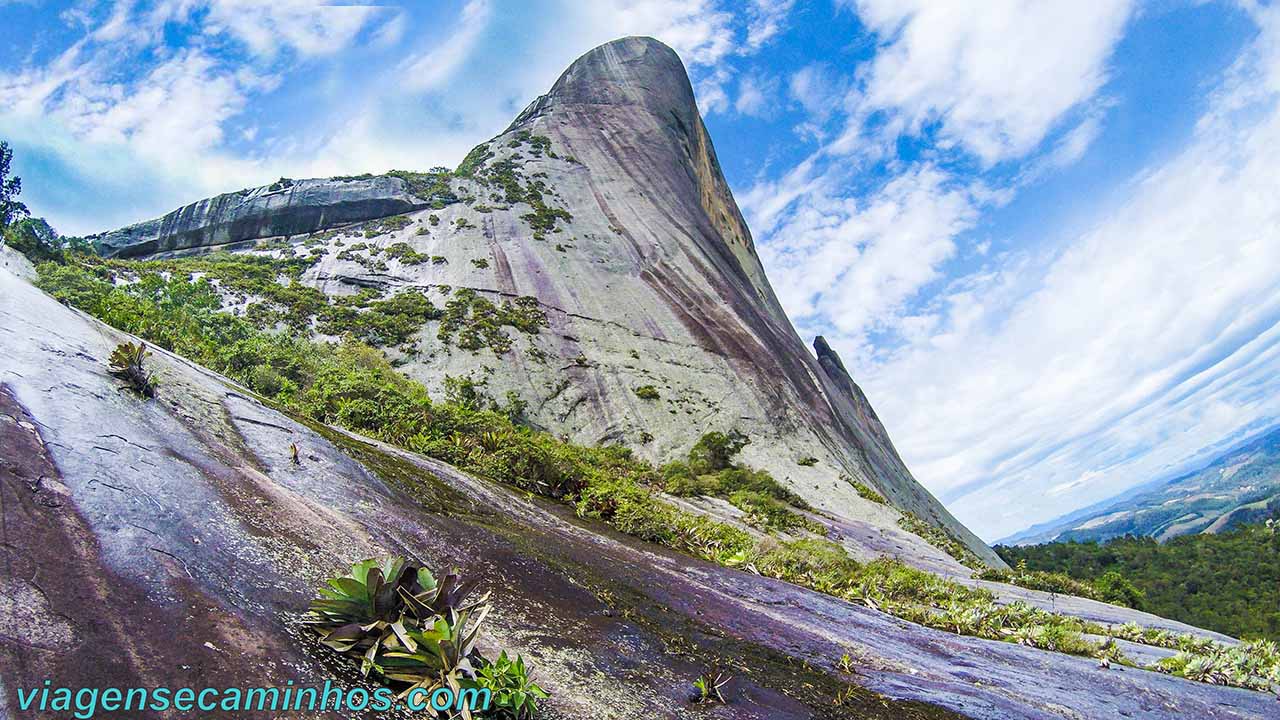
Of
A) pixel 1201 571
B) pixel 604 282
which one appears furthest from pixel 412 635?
pixel 1201 571

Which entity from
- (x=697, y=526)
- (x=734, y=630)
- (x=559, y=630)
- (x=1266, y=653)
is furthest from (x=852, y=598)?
(x=559, y=630)

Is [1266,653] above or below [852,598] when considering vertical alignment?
above

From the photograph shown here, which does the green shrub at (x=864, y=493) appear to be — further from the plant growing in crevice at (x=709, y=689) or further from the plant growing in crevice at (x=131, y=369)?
the plant growing in crevice at (x=131, y=369)

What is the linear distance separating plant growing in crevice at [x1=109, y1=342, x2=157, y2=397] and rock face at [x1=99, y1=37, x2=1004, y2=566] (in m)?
17.1

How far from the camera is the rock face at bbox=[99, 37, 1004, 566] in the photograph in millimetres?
26406

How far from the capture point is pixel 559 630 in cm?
626

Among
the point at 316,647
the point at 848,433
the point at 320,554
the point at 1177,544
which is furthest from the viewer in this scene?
the point at 1177,544

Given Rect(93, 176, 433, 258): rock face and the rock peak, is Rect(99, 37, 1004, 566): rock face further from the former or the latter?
the rock peak

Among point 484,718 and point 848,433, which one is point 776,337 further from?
point 484,718

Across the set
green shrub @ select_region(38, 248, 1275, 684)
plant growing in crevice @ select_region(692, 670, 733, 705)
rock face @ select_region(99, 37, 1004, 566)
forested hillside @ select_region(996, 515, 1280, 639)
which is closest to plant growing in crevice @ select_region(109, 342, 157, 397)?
green shrub @ select_region(38, 248, 1275, 684)

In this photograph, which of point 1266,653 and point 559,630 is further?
point 1266,653

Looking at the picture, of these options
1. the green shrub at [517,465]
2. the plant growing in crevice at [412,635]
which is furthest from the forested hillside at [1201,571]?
the plant growing in crevice at [412,635]

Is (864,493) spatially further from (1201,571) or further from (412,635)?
(1201,571)

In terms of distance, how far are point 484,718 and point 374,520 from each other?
4.10 metres
